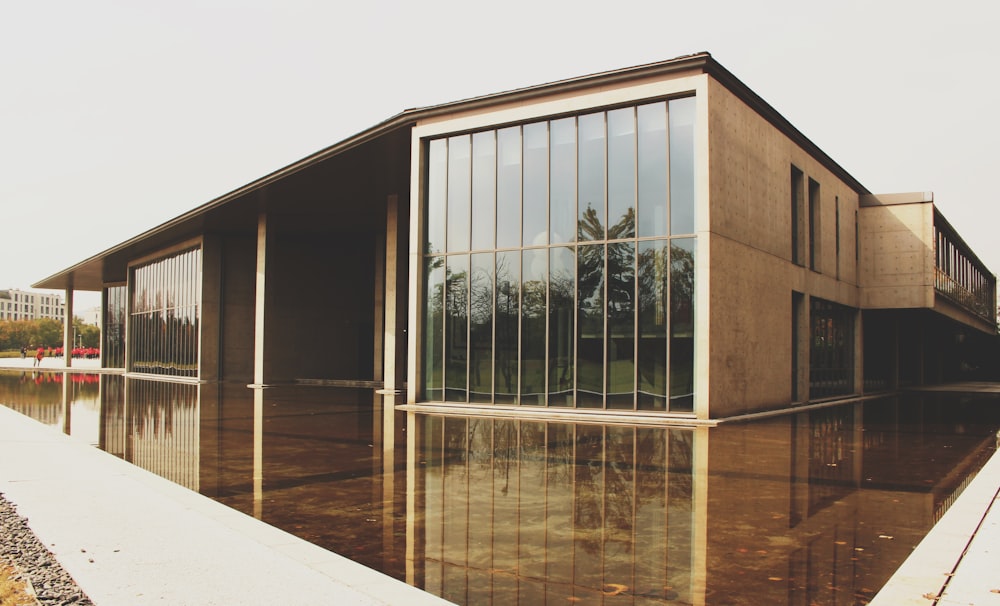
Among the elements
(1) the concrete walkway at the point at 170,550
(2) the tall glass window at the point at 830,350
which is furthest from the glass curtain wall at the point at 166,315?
(1) the concrete walkway at the point at 170,550

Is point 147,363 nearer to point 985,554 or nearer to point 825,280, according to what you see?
point 825,280

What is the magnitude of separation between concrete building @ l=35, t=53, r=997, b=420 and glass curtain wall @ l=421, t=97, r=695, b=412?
43 millimetres

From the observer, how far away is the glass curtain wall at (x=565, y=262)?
16984mm

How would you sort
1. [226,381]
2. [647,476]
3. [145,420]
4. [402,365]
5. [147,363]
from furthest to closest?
[147,363] → [226,381] → [402,365] → [145,420] → [647,476]

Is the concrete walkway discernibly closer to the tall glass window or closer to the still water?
the still water

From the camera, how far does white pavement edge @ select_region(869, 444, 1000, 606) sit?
4.51 meters

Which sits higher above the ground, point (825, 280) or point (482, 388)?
point (825, 280)

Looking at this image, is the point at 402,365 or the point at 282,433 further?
the point at 402,365

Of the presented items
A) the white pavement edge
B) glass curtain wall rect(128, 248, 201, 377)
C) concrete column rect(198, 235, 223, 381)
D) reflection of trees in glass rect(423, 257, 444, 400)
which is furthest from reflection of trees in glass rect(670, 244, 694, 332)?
glass curtain wall rect(128, 248, 201, 377)

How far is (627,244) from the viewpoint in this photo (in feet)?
57.5

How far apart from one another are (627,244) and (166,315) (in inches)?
1289

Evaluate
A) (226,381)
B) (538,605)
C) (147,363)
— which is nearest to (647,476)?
(538,605)

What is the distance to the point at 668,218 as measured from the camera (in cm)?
1705

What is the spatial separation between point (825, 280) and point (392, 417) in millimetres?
15923
